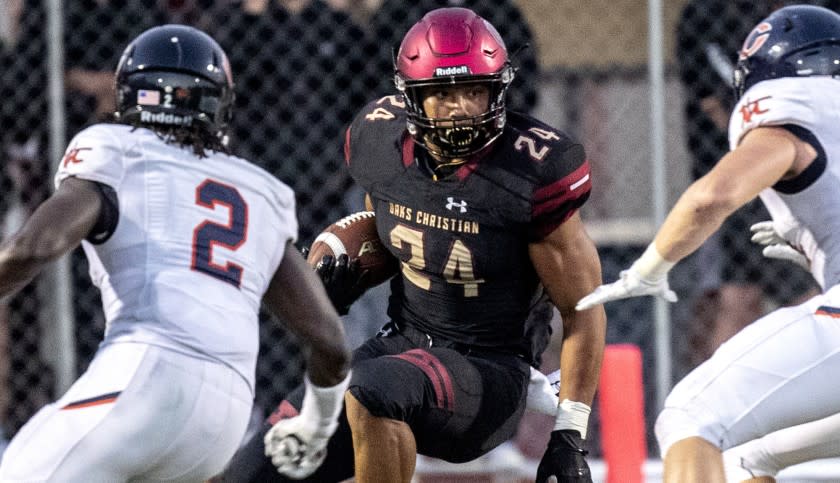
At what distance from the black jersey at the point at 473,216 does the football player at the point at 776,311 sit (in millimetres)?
278

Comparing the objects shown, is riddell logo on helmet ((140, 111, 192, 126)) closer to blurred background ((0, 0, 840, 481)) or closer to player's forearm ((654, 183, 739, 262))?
player's forearm ((654, 183, 739, 262))

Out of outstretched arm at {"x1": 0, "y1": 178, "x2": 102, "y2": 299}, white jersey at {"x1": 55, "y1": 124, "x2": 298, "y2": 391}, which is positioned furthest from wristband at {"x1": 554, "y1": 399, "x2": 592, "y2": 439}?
outstretched arm at {"x1": 0, "y1": 178, "x2": 102, "y2": 299}

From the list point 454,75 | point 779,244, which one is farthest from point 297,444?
point 779,244

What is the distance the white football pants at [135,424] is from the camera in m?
3.06

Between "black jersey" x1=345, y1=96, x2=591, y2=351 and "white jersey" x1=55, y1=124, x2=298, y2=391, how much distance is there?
67 cm

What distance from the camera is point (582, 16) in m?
7.90

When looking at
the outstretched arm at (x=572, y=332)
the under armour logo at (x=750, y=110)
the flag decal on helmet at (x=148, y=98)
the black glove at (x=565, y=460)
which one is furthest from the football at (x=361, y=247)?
the under armour logo at (x=750, y=110)

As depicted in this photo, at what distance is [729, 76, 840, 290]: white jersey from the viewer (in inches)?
151

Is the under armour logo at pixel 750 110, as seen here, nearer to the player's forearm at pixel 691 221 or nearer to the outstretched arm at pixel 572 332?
the player's forearm at pixel 691 221

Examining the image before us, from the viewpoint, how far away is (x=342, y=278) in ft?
13.5

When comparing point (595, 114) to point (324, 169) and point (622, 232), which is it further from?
point (324, 169)

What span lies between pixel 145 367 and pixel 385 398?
755 mm

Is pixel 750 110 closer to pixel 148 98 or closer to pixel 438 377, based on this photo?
pixel 438 377

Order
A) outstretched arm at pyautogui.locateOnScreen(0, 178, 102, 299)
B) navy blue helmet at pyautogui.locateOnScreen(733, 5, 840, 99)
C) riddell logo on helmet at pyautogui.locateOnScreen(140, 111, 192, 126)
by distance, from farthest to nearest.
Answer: navy blue helmet at pyautogui.locateOnScreen(733, 5, 840, 99) → riddell logo on helmet at pyautogui.locateOnScreen(140, 111, 192, 126) → outstretched arm at pyautogui.locateOnScreen(0, 178, 102, 299)
